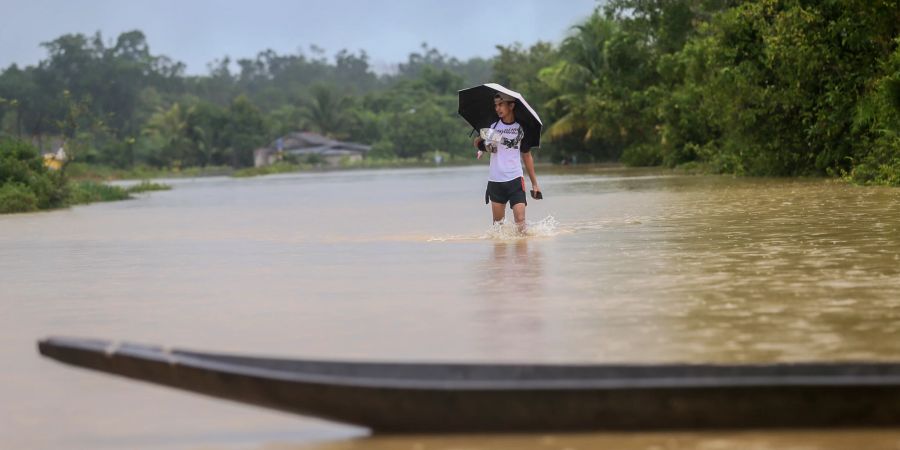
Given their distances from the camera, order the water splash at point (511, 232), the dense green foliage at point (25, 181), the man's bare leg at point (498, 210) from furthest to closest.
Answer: the dense green foliage at point (25, 181)
the water splash at point (511, 232)
the man's bare leg at point (498, 210)

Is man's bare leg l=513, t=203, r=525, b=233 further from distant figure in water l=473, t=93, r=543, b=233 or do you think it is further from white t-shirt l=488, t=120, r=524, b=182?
white t-shirt l=488, t=120, r=524, b=182

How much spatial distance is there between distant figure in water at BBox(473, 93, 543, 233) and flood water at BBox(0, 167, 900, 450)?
0.51 metres

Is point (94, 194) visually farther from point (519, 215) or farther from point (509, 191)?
point (509, 191)

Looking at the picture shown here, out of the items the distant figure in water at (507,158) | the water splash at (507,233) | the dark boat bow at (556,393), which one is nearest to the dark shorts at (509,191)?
the distant figure in water at (507,158)

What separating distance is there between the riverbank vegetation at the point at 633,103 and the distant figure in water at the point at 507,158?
1150cm

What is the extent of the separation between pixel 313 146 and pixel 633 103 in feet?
191

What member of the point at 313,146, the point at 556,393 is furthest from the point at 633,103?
the point at 313,146

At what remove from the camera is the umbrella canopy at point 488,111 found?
13695mm

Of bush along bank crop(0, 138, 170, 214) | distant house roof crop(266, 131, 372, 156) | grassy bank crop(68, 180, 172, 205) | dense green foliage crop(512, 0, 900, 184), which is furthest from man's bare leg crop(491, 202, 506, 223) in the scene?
distant house roof crop(266, 131, 372, 156)

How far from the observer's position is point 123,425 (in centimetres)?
545

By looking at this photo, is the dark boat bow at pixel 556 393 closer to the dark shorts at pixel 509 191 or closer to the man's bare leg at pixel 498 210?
the dark shorts at pixel 509 191

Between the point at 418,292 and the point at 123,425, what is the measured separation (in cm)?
439

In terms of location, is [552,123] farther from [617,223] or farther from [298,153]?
[617,223]

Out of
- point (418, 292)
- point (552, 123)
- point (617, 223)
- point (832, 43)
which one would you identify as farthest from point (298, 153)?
point (418, 292)
